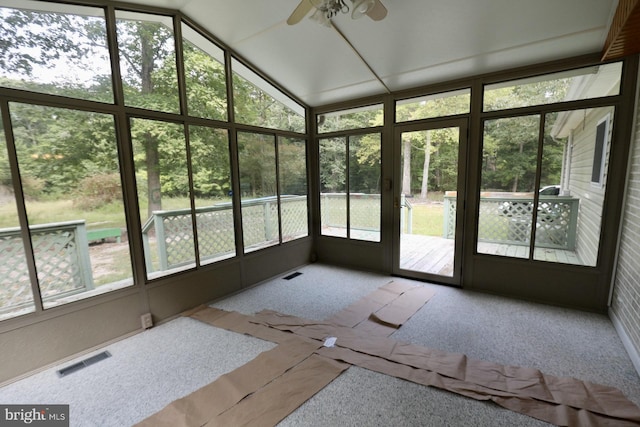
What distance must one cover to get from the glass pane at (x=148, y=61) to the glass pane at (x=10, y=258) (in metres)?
1.07

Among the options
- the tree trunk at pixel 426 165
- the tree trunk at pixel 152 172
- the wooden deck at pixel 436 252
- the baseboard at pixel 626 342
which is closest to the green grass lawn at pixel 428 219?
the wooden deck at pixel 436 252

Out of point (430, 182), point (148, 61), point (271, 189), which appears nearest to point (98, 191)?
point (148, 61)

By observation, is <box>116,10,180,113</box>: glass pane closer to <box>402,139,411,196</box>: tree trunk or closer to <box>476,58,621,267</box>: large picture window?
<box>402,139,411,196</box>: tree trunk

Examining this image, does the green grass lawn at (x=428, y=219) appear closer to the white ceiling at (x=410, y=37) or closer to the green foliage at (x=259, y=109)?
the white ceiling at (x=410, y=37)

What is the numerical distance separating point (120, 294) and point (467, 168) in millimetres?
4050

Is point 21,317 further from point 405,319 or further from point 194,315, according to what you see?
point 405,319

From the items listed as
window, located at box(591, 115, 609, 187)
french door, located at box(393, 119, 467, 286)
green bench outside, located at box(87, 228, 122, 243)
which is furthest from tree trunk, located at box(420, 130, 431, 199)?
green bench outside, located at box(87, 228, 122, 243)

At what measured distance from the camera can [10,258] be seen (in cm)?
218

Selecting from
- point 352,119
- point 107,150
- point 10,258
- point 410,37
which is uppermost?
point 410,37

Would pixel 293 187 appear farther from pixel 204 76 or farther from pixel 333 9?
pixel 333 9

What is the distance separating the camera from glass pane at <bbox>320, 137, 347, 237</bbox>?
458 centimetres

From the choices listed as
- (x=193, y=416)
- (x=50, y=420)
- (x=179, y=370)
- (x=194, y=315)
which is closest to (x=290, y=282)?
(x=194, y=315)

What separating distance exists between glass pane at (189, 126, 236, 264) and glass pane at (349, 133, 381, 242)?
1925mm

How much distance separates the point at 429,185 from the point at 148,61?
3889 mm
